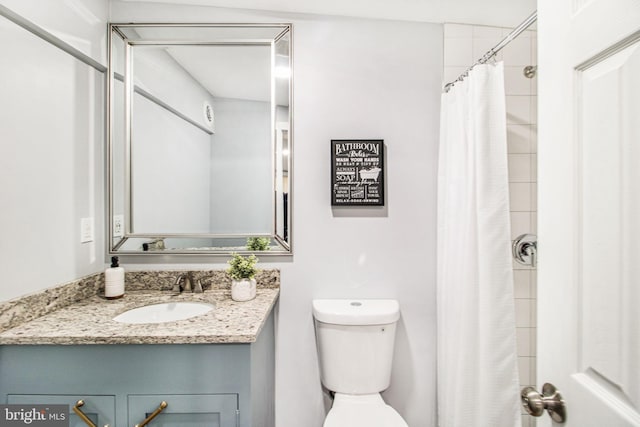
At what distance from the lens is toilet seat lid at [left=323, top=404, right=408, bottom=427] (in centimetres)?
133

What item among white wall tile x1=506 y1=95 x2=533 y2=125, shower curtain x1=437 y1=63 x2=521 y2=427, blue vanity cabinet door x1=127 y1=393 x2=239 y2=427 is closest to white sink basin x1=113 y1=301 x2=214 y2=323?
blue vanity cabinet door x1=127 y1=393 x2=239 y2=427

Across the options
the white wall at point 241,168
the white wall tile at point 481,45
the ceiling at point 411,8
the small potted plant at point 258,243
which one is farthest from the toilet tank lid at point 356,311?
the ceiling at point 411,8

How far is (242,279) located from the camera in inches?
58.9

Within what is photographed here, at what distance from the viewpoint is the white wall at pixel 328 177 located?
1664 millimetres

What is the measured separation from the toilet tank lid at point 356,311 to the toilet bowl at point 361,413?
340 mm

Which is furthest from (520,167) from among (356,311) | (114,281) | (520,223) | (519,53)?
(114,281)

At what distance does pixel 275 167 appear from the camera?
1664 millimetres

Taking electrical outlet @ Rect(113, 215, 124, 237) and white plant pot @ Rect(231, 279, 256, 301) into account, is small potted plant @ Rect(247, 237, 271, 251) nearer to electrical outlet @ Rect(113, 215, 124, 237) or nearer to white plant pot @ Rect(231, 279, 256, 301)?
white plant pot @ Rect(231, 279, 256, 301)

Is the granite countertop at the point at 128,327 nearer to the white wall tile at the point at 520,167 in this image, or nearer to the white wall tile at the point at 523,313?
the white wall tile at the point at 523,313

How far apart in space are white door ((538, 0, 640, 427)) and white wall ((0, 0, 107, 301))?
1.61 m

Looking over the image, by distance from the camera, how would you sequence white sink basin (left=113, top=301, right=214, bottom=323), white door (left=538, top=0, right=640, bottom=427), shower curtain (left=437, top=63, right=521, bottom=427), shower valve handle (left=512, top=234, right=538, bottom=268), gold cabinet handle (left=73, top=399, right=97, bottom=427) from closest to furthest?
1. white door (left=538, top=0, right=640, bottom=427)
2. gold cabinet handle (left=73, top=399, right=97, bottom=427)
3. shower curtain (left=437, top=63, right=521, bottom=427)
4. white sink basin (left=113, top=301, right=214, bottom=323)
5. shower valve handle (left=512, top=234, right=538, bottom=268)

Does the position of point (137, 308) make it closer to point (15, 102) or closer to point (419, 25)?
point (15, 102)

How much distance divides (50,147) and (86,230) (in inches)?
15.5

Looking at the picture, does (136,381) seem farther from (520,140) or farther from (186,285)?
(520,140)
